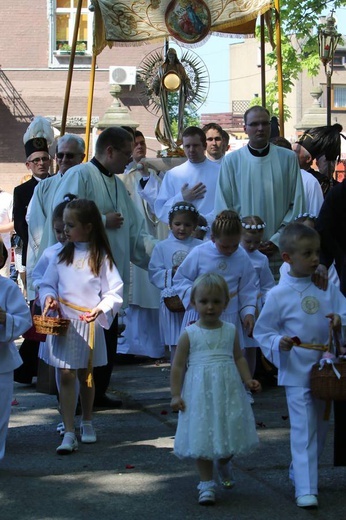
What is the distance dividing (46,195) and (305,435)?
13.2 feet

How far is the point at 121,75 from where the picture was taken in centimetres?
3034

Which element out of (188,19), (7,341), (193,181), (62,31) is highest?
(62,31)

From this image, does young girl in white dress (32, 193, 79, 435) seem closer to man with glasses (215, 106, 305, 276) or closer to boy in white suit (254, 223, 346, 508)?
boy in white suit (254, 223, 346, 508)

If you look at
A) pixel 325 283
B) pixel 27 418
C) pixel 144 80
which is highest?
pixel 144 80

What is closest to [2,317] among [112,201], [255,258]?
[112,201]

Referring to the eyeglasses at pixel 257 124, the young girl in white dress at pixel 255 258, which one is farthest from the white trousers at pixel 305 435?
the eyeglasses at pixel 257 124

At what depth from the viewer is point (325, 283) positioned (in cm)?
593

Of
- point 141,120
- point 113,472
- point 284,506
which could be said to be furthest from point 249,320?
point 141,120

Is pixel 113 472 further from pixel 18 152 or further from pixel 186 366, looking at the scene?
pixel 18 152

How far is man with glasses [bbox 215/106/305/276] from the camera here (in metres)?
9.49

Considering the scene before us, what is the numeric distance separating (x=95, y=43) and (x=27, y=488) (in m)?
6.85

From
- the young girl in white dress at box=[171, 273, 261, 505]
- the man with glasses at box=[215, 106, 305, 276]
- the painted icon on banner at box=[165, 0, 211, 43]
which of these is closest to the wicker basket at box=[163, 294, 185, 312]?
the man with glasses at box=[215, 106, 305, 276]

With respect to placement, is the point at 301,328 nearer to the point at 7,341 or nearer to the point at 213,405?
the point at 213,405

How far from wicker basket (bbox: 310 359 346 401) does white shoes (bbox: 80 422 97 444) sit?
2.10 m
